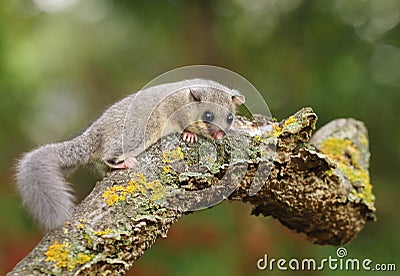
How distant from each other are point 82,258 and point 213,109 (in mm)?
895

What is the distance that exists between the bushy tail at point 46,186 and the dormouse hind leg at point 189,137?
1.37 ft

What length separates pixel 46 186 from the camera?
158 cm

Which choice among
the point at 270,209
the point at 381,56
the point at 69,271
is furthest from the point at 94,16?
the point at 69,271

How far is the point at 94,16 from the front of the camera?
5.84 metres

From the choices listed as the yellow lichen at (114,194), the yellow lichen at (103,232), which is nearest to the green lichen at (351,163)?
the yellow lichen at (114,194)

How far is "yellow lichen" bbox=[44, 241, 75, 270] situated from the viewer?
1372mm

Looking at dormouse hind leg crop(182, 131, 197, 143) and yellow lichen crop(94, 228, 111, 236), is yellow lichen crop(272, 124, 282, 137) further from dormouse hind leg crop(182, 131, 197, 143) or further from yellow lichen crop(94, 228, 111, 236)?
yellow lichen crop(94, 228, 111, 236)

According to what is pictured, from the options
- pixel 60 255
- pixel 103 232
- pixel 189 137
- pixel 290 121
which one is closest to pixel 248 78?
pixel 290 121

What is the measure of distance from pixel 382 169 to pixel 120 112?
9.73ft

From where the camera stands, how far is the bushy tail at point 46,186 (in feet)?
4.86

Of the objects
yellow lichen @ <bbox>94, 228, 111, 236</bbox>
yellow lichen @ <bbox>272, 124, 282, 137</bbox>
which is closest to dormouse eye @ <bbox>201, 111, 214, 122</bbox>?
yellow lichen @ <bbox>272, 124, 282, 137</bbox>

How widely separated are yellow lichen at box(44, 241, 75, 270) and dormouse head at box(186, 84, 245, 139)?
0.69m

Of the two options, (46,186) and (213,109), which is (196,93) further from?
(46,186)

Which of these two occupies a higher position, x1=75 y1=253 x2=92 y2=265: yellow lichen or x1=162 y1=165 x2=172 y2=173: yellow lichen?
x1=162 y1=165 x2=172 y2=173: yellow lichen
